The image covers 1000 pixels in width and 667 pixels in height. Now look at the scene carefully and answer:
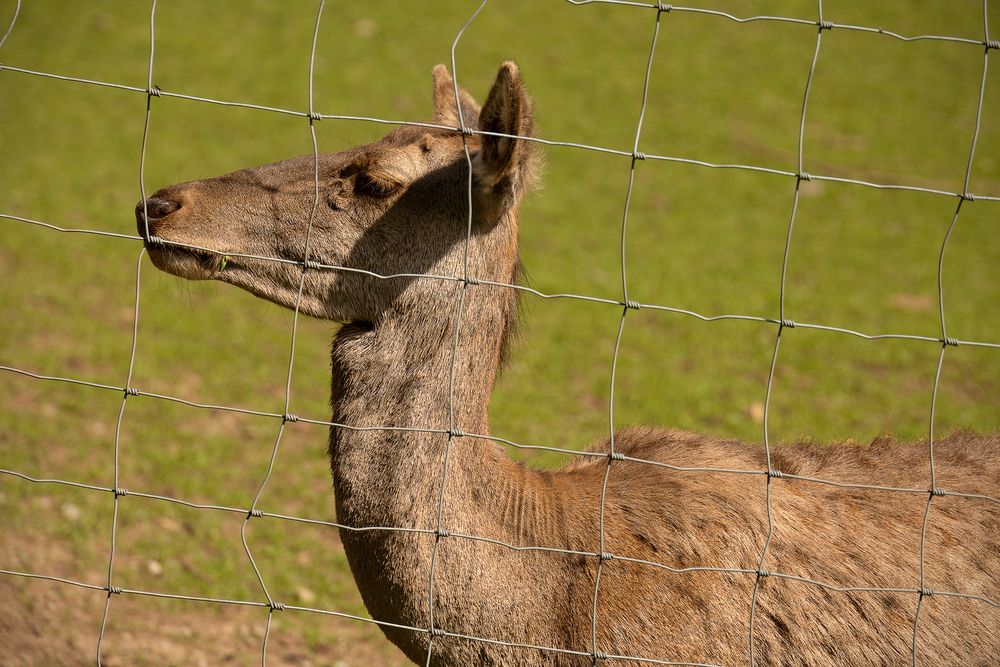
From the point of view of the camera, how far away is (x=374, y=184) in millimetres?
3527

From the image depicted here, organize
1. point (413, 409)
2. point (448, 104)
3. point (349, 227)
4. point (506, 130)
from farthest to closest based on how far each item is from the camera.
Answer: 1. point (448, 104)
2. point (349, 227)
3. point (413, 409)
4. point (506, 130)

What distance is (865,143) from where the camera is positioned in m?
12.5

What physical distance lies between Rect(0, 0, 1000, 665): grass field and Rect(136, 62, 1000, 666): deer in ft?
2.33

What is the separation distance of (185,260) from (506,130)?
1181 mm

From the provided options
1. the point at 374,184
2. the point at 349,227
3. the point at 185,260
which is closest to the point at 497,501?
the point at 349,227

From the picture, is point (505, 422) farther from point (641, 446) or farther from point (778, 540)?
point (778, 540)

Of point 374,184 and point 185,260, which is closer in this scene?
point 185,260

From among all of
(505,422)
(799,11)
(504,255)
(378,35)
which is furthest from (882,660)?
(799,11)

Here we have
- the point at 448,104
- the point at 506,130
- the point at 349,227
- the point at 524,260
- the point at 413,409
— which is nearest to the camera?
the point at 506,130

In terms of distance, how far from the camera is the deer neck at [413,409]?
10.8ft

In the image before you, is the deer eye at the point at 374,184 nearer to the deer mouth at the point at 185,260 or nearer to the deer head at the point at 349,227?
the deer head at the point at 349,227

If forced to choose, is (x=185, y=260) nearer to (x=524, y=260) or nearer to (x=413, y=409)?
(x=413, y=409)

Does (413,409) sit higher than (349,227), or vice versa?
(349,227)

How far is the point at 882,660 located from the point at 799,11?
14.8 meters
